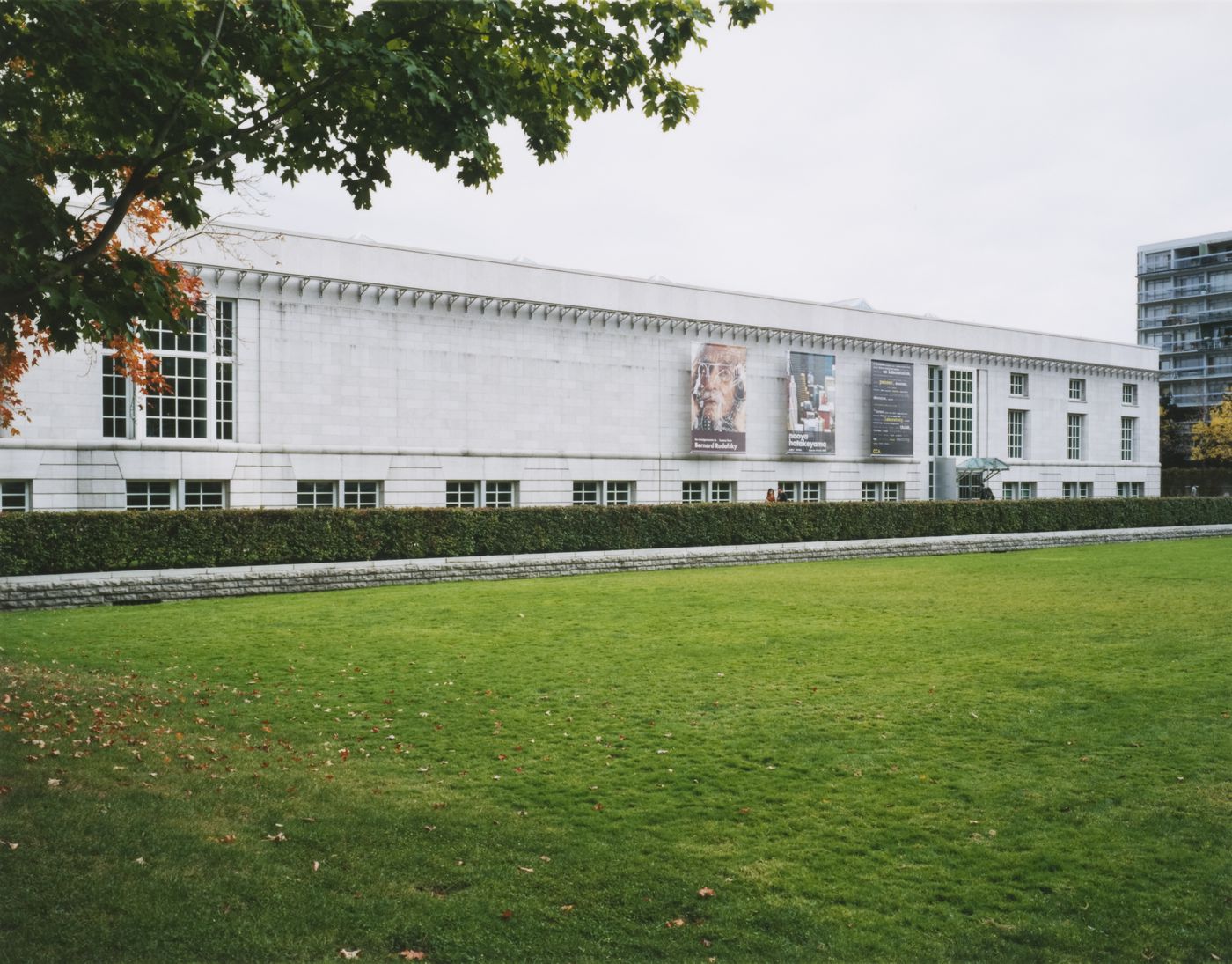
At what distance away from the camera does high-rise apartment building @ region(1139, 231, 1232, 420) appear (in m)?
94.8

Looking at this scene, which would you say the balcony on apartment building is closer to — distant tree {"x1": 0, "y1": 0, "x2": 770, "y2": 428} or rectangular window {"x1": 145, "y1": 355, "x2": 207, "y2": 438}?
rectangular window {"x1": 145, "y1": 355, "x2": 207, "y2": 438}

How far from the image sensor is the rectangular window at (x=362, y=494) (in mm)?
26300

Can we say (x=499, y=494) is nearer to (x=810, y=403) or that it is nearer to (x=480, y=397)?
(x=480, y=397)

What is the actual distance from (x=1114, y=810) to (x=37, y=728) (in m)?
7.90

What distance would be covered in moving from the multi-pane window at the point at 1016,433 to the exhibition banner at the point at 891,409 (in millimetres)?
7337

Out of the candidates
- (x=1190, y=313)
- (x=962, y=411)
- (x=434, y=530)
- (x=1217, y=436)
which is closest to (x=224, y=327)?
(x=434, y=530)

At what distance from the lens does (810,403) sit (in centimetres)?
3522

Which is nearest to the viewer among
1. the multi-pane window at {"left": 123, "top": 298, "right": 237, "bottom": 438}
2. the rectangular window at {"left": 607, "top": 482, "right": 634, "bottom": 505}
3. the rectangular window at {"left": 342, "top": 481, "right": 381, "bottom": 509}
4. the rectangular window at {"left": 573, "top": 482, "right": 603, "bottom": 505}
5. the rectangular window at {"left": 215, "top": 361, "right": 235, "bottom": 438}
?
the multi-pane window at {"left": 123, "top": 298, "right": 237, "bottom": 438}

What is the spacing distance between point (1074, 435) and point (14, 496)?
140 feet

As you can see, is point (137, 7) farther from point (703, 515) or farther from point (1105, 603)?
point (703, 515)

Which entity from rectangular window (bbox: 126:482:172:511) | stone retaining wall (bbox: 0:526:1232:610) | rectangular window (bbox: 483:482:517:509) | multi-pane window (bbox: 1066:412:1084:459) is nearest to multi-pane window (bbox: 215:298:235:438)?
rectangular window (bbox: 126:482:172:511)

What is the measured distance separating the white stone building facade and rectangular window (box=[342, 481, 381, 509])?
6cm

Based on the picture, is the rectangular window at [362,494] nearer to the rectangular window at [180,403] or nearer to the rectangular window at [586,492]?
the rectangular window at [180,403]

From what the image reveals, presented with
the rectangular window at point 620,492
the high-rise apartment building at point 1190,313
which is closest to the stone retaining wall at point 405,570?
the rectangular window at point 620,492
